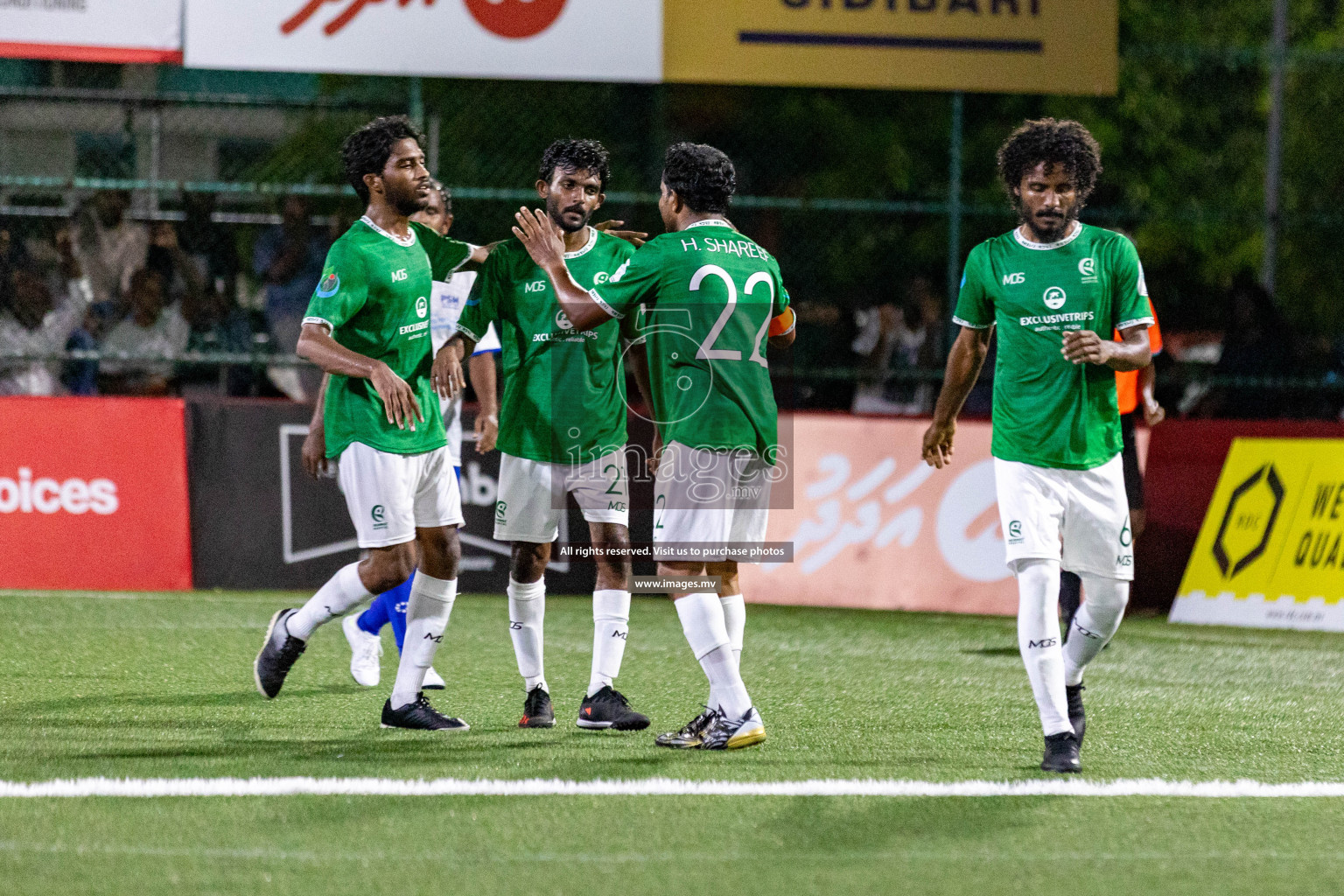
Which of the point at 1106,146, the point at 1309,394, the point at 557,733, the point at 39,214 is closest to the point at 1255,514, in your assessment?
the point at 1309,394

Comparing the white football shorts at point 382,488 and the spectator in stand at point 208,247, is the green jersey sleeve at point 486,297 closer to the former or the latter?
the white football shorts at point 382,488

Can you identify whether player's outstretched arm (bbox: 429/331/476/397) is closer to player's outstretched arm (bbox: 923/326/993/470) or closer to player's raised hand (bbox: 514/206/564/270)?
player's raised hand (bbox: 514/206/564/270)

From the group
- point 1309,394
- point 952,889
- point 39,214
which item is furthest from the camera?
point 1309,394

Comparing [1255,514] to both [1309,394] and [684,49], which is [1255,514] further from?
[684,49]

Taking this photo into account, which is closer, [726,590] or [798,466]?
[726,590]

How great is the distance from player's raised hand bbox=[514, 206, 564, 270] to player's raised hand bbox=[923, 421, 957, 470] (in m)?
1.53

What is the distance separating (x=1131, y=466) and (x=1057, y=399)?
11.4ft

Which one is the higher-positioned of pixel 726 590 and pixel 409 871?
pixel 726 590

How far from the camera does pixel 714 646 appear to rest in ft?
19.3

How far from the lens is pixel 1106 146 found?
2920cm

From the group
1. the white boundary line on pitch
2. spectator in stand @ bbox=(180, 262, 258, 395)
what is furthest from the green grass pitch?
spectator in stand @ bbox=(180, 262, 258, 395)

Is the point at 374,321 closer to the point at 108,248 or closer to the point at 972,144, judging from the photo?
the point at 108,248

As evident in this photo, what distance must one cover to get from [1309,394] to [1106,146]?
17.1 meters

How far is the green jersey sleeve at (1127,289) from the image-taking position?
226 inches
